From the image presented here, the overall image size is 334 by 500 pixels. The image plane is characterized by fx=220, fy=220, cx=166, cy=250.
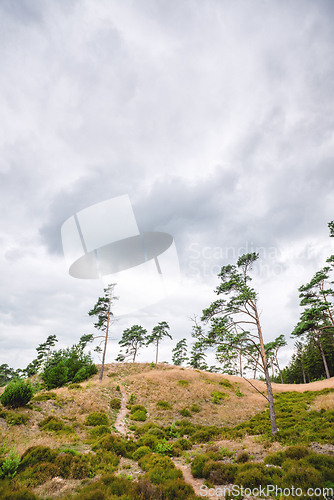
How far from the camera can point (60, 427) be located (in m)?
13.7

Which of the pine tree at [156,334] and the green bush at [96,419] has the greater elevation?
the pine tree at [156,334]

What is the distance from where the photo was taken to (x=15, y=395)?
563 inches

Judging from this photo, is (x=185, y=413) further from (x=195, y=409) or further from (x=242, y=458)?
(x=242, y=458)

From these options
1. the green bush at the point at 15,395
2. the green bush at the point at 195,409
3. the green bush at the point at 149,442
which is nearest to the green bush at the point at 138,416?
the green bush at the point at 195,409

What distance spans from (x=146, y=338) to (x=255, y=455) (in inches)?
1830

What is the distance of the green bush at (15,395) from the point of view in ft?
46.6

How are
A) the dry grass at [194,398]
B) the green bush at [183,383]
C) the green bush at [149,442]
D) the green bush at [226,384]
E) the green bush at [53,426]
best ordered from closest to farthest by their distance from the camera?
1. the green bush at [149,442]
2. the green bush at [53,426]
3. the dry grass at [194,398]
4. the green bush at [183,383]
5. the green bush at [226,384]

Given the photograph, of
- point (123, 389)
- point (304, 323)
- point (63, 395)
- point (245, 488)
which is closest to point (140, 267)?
point (245, 488)

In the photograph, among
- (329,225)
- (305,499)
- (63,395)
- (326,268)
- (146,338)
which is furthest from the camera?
(146,338)

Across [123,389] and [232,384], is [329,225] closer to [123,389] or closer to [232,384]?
[232,384]

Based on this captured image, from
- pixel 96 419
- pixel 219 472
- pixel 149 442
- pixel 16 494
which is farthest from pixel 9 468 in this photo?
pixel 96 419

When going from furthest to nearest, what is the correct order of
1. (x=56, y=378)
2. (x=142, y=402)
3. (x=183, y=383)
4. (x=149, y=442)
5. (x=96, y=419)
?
(x=183, y=383) < (x=56, y=378) < (x=142, y=402) < (x=96, y=419) < (x=149, y=442)

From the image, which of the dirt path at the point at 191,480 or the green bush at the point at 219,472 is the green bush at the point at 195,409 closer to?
the dirt path at the point at 191,480

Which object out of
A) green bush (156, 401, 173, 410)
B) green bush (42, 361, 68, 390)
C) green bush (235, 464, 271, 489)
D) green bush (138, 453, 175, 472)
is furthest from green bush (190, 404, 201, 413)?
green bush (42, 361, 68, 390)
